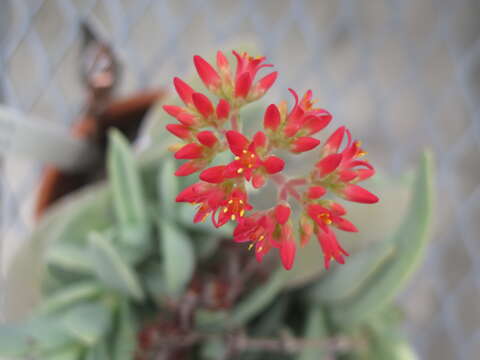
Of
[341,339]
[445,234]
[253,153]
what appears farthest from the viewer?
[445,234]

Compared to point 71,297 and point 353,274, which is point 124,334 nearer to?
point 71,297

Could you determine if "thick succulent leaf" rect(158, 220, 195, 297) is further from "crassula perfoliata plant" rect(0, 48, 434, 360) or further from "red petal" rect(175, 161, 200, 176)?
"red petal" rect(175, 161, 200, 176)

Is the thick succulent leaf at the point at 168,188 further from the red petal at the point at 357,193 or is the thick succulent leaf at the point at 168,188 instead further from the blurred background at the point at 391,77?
the blurred background at the point at 391,77

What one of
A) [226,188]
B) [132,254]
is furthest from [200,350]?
[226,188]

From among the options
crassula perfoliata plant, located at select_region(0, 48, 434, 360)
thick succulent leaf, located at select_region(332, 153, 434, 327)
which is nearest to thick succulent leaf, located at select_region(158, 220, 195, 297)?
crassula perfoliata plant, located at select_region(0, 48, 434, 360)

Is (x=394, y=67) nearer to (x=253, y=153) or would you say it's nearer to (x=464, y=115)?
(x=464, y=115)

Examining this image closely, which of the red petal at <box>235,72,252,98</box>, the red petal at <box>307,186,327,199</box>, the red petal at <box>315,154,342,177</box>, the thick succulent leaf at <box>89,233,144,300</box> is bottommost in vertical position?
the thick succulent leaf at <box>89,233,144,300</box>
